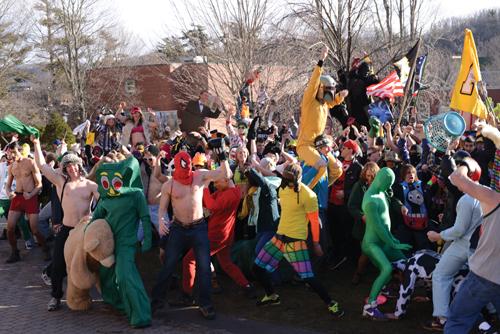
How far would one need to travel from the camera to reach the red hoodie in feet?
25.0

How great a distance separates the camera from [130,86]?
42000mm

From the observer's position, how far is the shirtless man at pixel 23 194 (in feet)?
33.5

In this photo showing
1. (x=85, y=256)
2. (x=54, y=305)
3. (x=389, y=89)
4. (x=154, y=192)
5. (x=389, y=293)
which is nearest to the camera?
(x=85, y=256)

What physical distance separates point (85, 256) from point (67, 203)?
871 mm

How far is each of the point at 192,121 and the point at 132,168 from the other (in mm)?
6375

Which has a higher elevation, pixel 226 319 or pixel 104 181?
pixel 104 181

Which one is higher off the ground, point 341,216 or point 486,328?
point 341,216

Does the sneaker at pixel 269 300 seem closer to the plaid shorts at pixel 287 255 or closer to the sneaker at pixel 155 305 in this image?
the plaid shorts at pixel 287 255

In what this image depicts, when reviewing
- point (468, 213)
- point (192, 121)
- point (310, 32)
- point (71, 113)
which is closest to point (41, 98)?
point (71, 113)

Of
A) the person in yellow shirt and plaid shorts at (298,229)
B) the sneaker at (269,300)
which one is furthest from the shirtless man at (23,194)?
the person in yellow shirt and plaid shorts at (298,229)

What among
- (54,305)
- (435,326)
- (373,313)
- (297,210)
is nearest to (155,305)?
(54,305)

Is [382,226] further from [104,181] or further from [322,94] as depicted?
[104,181]

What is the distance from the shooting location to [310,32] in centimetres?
2078

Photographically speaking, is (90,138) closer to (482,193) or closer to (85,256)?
(85,256)
